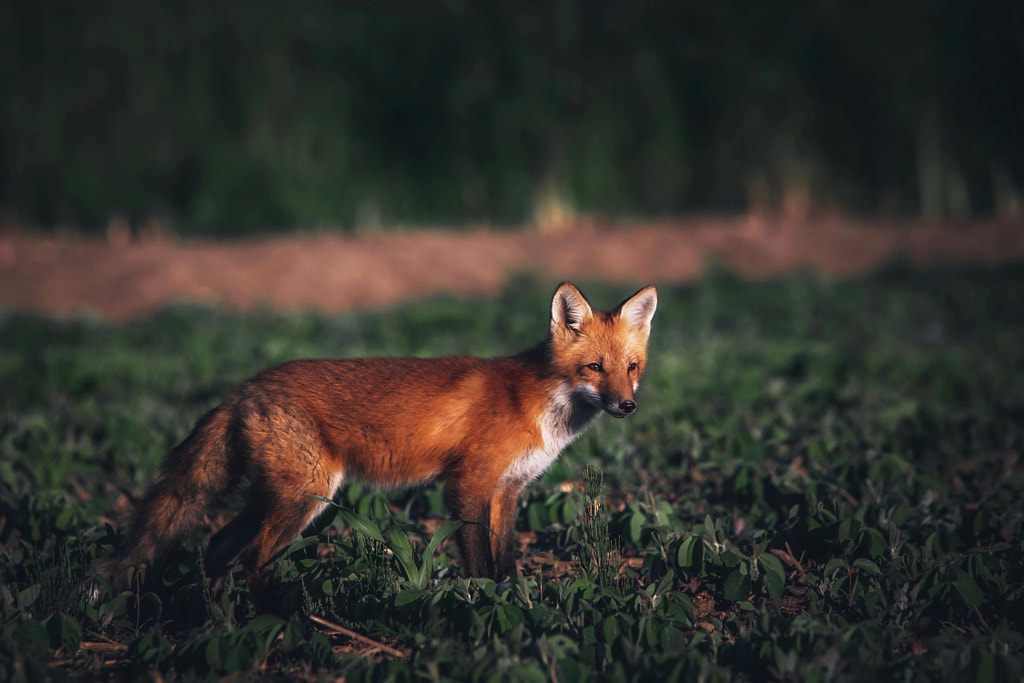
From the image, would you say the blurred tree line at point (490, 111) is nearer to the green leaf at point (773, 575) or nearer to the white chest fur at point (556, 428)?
the white chest fur at point (556, 428)

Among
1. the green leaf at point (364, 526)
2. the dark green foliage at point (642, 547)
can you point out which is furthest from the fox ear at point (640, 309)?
the green leaf at point (364, 526)

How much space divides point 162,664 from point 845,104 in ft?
67.1

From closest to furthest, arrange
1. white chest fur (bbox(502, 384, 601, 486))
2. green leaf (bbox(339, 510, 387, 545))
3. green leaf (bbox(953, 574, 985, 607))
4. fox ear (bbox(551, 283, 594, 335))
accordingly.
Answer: green leaf (bbox(953, 574, 985, 607)) < green leaf (bbox(339, 510, 387, 545)) < white chest fur (bbox(502, 384, 601, 486)) < fox ear (bbox(551, 283, 594, 335))

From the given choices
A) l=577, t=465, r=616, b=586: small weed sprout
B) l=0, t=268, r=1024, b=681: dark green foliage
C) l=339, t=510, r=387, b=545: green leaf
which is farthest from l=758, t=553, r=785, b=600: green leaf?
l=339, t=510, r=387, b=545: green leaf

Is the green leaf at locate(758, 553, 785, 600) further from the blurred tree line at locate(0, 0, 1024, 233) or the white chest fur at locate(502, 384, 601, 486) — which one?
the blurred tree line at locate(0, 0, 1024, 233)

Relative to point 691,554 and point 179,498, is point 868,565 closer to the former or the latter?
point 691,554

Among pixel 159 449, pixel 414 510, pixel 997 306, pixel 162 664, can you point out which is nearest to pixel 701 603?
pixel 414 510

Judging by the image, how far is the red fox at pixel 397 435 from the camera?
12.2 feet

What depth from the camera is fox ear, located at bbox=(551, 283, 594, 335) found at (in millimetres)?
4207

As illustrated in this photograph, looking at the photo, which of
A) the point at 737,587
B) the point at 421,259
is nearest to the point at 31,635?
the point at 737,587

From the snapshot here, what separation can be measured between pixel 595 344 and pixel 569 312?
227mm

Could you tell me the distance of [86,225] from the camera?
56.5 feet

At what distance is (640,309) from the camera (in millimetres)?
4410

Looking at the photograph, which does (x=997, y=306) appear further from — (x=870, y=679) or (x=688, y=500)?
(x=870, y=679)
